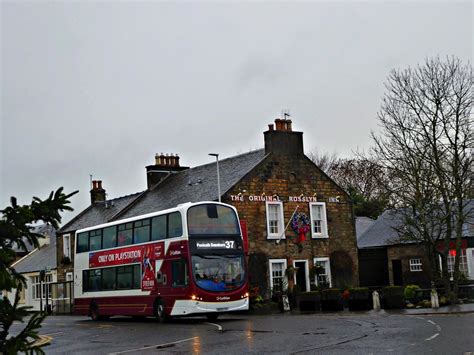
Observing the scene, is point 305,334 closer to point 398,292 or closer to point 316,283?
point 398,292

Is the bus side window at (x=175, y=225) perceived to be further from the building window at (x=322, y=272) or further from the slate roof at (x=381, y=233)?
the slate roof at (x=381, y=233)

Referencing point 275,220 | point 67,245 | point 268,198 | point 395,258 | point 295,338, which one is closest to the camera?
point 295,338

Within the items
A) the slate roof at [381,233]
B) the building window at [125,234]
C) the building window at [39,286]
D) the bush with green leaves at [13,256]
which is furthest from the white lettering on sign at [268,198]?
the bush with green leaves at [13,256]

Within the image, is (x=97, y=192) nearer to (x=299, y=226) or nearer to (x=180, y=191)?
(x=180, y=191)

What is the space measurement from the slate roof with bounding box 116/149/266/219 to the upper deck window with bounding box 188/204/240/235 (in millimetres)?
9626

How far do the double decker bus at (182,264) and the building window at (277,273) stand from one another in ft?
31.9

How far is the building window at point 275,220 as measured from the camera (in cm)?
3806

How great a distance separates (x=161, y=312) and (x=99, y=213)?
976 inches

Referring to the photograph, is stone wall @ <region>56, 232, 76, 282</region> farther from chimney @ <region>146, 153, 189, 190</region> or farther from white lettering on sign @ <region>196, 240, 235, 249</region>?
white lettering on sign @ <region>196, 240, 235, 249</region>

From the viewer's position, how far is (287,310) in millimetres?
32312

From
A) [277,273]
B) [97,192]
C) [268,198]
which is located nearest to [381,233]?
[277,273]

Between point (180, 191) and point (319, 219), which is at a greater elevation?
point (180, 191)

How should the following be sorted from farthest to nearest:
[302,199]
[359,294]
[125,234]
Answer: [302,199] < [359,294] < [125,234]

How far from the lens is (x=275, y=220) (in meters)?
38.6
